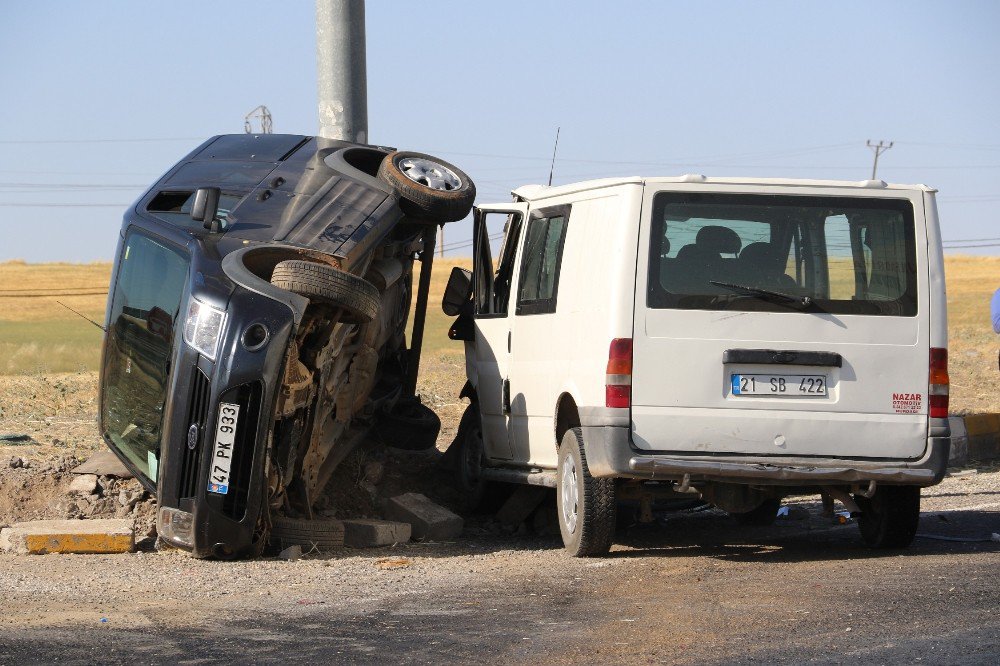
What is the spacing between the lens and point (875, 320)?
7.80m

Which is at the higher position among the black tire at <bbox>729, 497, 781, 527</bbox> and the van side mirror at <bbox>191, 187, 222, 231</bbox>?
the van side mirror at <bbox>191, 187, 222, 231</bbox>

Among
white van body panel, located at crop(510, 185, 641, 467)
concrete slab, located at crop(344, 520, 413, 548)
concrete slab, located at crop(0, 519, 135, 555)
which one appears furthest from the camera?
concrete slab, located at crop(344, 520, 413, 548)

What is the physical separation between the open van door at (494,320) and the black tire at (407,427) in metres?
0.79

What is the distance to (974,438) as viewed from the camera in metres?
14.1

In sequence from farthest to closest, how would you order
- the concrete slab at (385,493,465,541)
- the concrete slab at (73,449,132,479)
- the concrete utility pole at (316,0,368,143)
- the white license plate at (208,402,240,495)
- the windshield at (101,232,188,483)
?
1. the concrete utility pole at (316,0,368,143)
2. the concrete slab at (73,449,132,479)
3. the concrete slab at (385,493,465,541)
4. the windshield at (101,232,188,483)
5. the white license plate at (208,402,240,495)

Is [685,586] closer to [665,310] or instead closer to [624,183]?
[665,310]

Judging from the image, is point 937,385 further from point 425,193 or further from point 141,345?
point 141,345

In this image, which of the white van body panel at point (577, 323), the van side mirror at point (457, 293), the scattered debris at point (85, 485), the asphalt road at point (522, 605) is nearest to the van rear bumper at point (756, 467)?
the white van body panel at point (577, 323)

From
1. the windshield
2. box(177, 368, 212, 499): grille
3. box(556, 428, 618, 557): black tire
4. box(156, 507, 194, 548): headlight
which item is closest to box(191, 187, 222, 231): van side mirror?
the windshield

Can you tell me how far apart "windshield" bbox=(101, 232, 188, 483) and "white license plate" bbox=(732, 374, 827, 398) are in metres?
3.28

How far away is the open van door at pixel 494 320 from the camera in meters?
9.65

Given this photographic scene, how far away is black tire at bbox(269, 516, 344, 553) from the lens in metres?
8.41

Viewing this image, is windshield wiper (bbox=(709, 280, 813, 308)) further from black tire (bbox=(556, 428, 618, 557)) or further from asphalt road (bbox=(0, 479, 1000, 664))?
asphalt road (bbox=(0, 479, 1000, 664))

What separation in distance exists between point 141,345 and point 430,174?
2.43 meters
